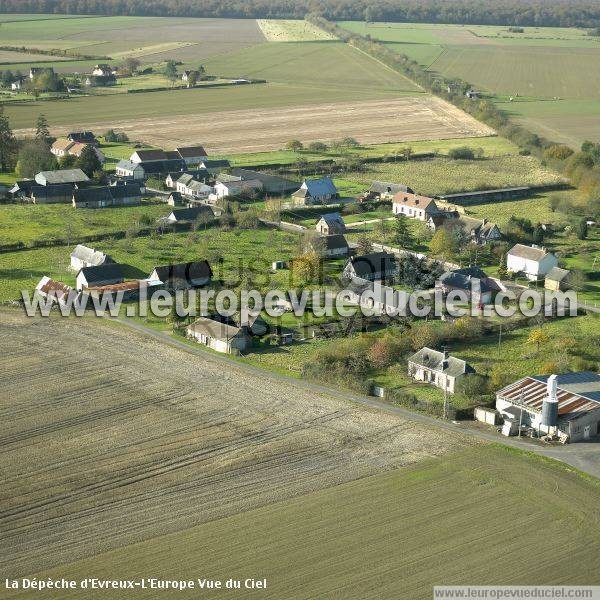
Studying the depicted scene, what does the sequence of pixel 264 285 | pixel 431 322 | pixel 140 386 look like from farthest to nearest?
pixel 264 285 → pixel 431 322 → pixel 140 386

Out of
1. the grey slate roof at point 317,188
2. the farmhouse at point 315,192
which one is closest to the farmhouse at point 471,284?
the farmhouse at point 315,192

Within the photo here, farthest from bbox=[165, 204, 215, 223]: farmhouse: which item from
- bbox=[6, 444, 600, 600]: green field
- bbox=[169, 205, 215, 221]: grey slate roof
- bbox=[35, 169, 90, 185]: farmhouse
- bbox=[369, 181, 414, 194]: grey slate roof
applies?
bbox=[6, 444, 600, 600]: green field

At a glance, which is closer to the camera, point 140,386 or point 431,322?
point 140,386

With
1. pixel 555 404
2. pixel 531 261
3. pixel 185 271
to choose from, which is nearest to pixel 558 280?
pixel 531 261

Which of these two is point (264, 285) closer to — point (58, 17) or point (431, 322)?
point (431, 322)

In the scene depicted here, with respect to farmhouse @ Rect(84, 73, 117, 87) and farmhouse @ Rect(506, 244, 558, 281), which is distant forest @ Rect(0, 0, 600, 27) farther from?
farmhouse @ Rect(506, 244, 558, 281)

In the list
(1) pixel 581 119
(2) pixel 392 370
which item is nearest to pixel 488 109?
(1) pixel 581 119
